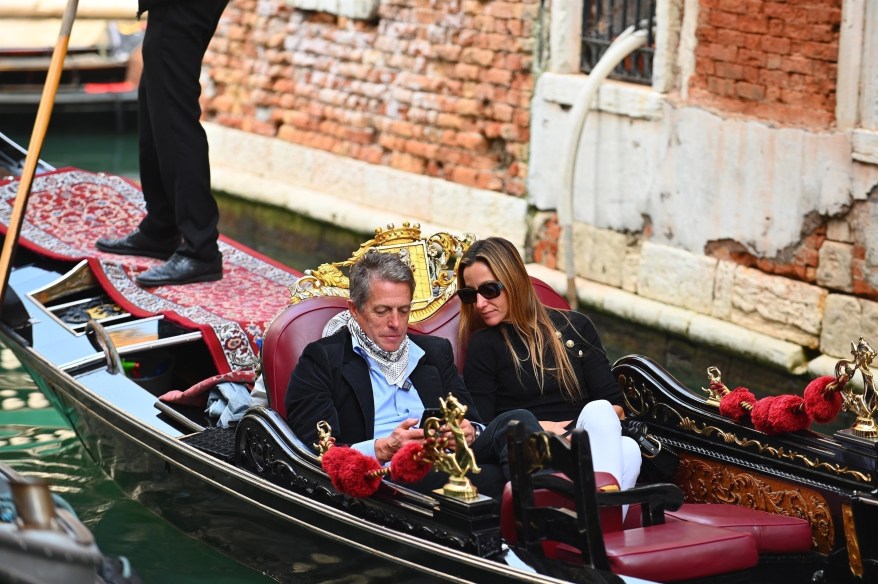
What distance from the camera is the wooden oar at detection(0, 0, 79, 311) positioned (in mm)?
4336

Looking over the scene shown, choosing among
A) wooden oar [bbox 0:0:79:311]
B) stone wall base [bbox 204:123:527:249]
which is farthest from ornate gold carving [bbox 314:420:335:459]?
stone wall base [bbox 204:123:527:249]

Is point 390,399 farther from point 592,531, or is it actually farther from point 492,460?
point 592,531

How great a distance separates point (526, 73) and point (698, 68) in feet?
3.38

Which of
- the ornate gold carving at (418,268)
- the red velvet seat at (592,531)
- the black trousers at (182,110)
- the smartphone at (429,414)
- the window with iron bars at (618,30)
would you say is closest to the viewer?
the red velvet seat at (592,531)

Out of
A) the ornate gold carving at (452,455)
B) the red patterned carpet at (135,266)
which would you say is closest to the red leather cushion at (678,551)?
the ornate gold carving at (452,455)

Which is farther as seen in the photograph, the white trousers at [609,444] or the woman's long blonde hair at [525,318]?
the woman's long blonde hair at [525,318]

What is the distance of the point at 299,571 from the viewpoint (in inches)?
136

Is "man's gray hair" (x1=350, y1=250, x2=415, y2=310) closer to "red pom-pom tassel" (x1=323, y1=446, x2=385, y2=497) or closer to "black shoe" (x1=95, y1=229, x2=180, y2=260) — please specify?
"red pom-pom tassel" (x1=323, y1=446, x2=385, y2=497)

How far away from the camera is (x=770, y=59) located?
18.4 feet

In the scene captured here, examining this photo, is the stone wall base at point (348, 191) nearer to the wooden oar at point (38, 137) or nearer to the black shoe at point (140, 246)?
the black shoe at point (140, 246)

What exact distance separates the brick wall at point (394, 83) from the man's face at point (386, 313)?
3586 mm

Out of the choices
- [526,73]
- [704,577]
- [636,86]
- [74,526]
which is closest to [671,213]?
[636,86]

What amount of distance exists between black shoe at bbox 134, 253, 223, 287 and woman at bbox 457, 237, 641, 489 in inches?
57.5

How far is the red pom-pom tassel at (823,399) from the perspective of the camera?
321cm
